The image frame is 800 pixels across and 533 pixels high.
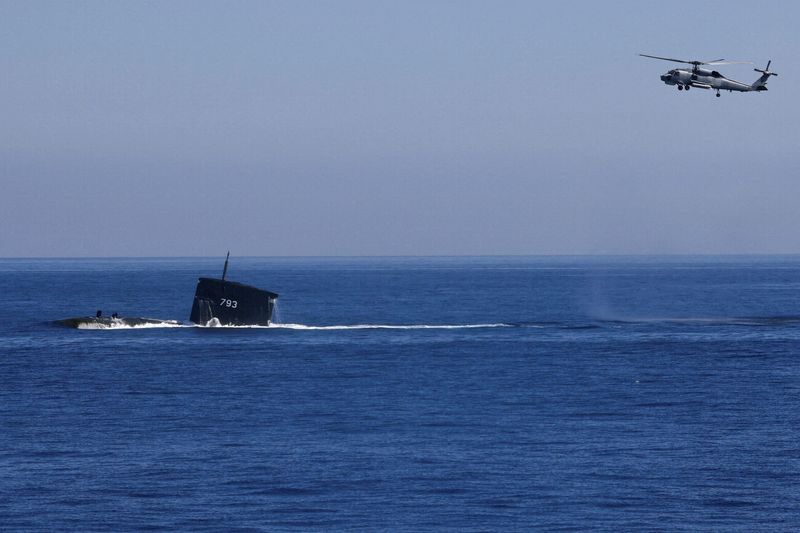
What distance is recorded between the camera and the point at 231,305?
353 ft

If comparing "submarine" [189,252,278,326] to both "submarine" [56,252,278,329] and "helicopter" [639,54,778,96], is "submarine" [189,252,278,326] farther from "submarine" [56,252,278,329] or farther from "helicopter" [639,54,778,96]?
"helicopter" [639,54,778,96]

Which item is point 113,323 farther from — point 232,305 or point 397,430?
point 397,430

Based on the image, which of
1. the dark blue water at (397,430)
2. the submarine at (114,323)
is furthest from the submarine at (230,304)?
the submarine at (114,323)

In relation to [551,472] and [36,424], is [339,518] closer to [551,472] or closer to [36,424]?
[551,472]

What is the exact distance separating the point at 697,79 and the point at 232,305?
47131 millimetres

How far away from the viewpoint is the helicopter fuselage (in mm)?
89375

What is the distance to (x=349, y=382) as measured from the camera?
76312mm

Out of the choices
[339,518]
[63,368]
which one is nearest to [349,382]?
[63,368]

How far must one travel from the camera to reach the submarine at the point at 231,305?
104637 mm

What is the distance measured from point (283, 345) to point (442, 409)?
36762 mm

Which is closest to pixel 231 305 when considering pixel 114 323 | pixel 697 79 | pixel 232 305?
pixel 232 305

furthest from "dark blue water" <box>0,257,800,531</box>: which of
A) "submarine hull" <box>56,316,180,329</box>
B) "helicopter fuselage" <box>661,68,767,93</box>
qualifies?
"helicopter fuselage" <box>661,68,767,93</box>

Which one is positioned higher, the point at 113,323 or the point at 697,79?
the point at 697,79

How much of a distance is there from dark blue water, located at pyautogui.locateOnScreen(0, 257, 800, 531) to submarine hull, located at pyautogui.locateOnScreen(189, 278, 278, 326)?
5.62ft
